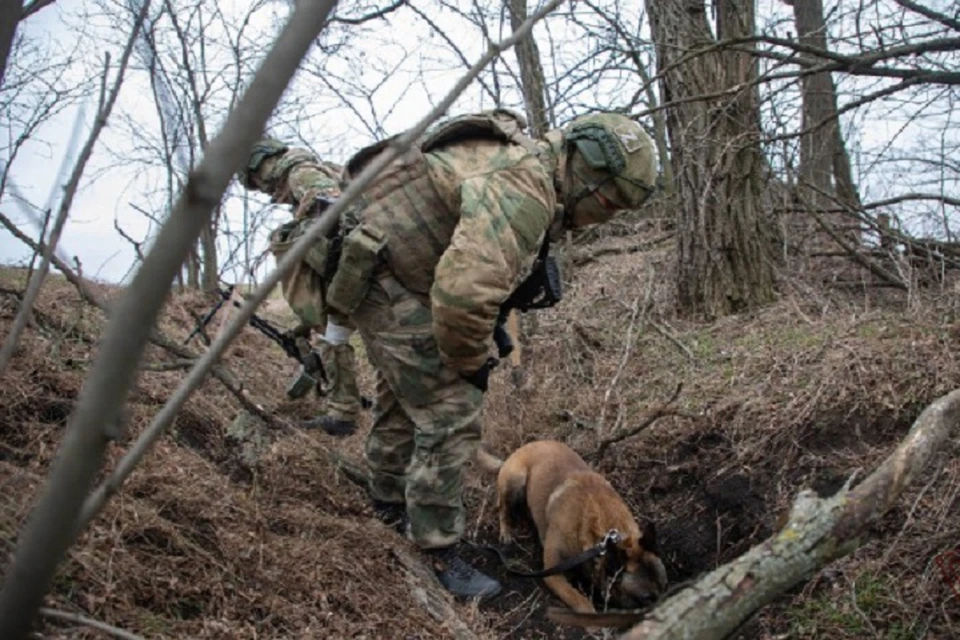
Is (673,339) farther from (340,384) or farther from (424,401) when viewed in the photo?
(424,401)

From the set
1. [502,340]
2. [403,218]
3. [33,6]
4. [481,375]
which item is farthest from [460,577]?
[33,6]

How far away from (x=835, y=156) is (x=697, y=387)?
4.94m

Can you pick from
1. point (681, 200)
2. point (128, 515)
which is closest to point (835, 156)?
point (681, 200)

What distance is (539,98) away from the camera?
7758 millimetres

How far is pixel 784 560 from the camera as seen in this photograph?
2.04 meters

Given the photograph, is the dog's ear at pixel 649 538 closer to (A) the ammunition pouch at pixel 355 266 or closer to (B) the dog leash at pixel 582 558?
(B) the dog leash at pixel 582 558

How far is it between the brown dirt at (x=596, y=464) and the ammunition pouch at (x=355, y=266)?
41.5 inches

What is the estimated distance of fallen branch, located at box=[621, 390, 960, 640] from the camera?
169 centimetres

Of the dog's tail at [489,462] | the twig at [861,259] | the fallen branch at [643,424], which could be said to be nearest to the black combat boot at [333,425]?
the dog's tail at [489,462]

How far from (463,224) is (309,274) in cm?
103

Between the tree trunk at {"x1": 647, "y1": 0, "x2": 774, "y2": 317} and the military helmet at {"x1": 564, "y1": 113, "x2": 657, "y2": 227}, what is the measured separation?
2694 mm

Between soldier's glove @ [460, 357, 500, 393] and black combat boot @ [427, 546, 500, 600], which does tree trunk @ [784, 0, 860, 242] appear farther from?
black combat boot @ [427, 546, 500, 600]

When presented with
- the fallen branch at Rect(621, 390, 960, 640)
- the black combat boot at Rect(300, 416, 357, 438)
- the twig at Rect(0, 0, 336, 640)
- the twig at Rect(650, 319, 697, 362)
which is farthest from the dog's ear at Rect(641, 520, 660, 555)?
the twig at Rect(0, 0, 336, 640)

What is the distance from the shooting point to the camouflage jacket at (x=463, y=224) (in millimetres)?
3414
